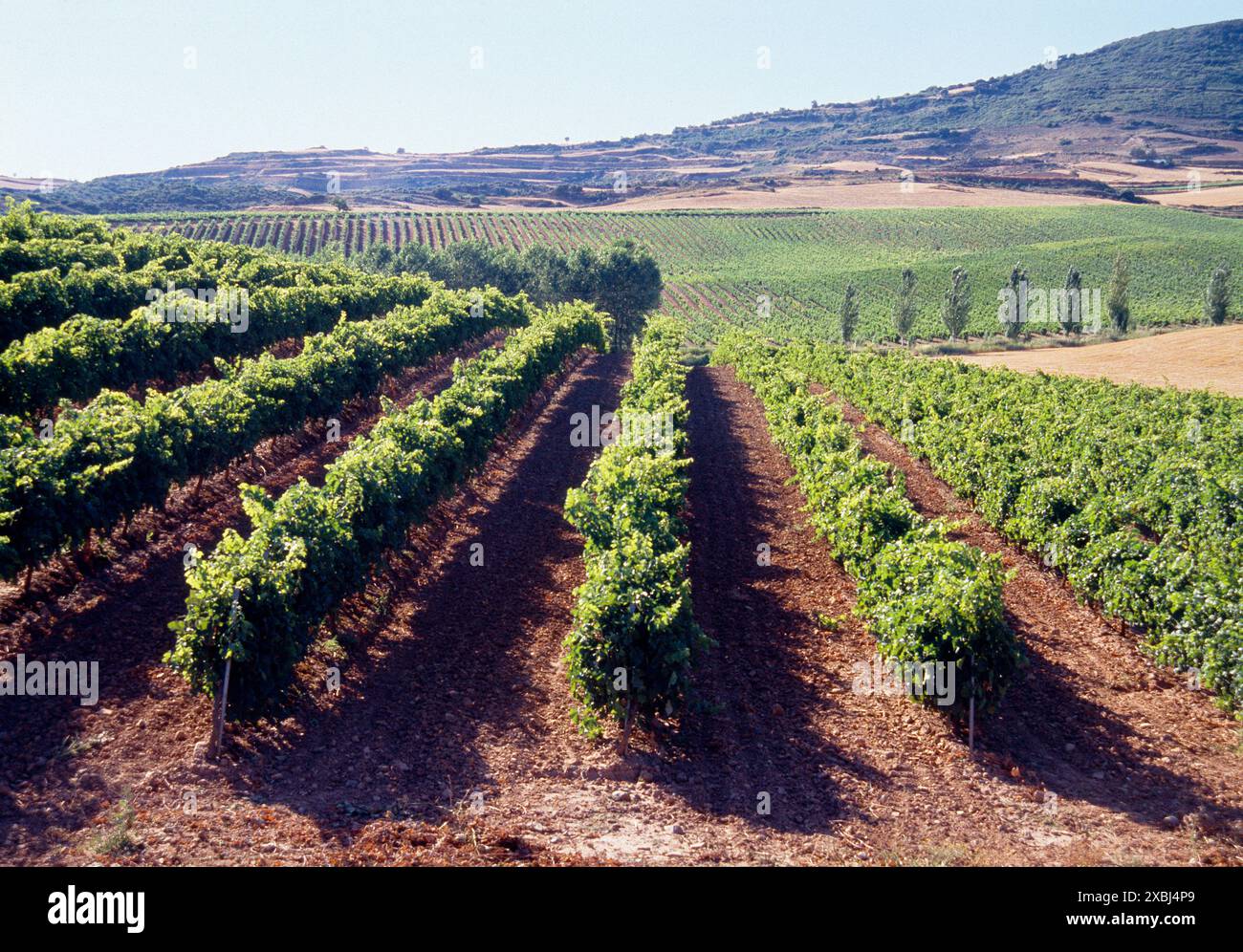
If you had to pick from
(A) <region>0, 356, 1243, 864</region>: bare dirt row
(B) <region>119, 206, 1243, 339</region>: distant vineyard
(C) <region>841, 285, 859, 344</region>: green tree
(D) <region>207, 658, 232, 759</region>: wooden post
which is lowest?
(A) <region>0, 356, 1243, 864</region>: bare dirt row

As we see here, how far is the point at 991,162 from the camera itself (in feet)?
618

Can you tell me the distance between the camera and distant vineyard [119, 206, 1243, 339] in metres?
86.2

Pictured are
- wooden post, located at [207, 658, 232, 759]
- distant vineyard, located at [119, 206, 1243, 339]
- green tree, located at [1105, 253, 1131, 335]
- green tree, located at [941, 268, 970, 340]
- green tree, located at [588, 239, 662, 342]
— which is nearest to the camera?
wooden post, located at [207, 658, 232, 759]

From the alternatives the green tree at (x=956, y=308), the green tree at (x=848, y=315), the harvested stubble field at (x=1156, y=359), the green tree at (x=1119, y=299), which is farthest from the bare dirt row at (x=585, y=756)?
the green tree at (x=1119, y=299)

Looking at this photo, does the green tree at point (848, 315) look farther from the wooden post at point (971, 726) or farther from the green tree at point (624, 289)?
the wooden post at point (971, 726)

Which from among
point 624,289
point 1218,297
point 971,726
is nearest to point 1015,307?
point 1218,297

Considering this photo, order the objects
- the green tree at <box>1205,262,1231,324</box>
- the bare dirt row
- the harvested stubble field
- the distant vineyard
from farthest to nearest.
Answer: the distant vineyard → the green tree at <box>1205,262,1231,324</box> → the harvested stubble field → the bare dirt row

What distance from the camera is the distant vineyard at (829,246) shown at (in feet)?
283

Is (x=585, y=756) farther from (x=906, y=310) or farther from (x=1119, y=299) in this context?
(x=1119, y=299)

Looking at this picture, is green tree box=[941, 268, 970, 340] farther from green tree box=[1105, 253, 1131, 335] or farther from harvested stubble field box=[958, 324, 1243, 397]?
green tree box=[1105, 253, 1131, 335]

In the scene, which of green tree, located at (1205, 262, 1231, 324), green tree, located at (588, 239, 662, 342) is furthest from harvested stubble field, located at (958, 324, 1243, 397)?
green tree, located at (588, 239, 662, 342)

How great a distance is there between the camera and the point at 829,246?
118 metres

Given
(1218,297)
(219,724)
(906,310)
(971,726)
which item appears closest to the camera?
(219,724)

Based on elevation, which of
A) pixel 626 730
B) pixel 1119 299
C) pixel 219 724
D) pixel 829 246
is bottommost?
pixel 626 730
